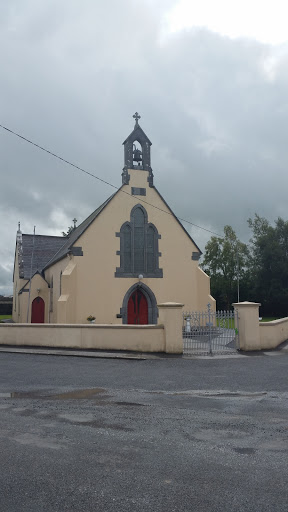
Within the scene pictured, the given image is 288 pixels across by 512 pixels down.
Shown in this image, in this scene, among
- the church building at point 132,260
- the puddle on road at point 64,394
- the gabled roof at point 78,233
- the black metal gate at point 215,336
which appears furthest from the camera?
the gabled roof at point 78,233

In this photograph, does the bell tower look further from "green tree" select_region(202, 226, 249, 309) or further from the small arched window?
"green tree" select_region(202, 226, 249, 309)

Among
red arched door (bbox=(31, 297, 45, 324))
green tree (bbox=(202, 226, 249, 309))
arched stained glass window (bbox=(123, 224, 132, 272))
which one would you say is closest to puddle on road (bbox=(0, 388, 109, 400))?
arched stained glass window (bbox=(123, 224, 132, 272))

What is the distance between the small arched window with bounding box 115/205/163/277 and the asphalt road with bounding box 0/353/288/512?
13.2m

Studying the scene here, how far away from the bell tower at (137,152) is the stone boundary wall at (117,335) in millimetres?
11077

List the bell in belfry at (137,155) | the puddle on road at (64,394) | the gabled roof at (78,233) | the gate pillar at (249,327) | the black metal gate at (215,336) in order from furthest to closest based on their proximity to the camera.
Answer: the bell in belfry at (137,155), the gabled roof at (78,233), the gate pillar at (249,327), the black metal gate at (215,336), the puddle on road at (64,394)

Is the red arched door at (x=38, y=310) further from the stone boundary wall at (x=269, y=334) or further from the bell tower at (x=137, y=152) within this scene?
the stone boundary wall at (x=269, y=334)

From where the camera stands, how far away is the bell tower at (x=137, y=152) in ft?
80.6

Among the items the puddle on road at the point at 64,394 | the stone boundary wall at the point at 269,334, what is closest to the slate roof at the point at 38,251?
the stone boundary wall at the point at 269,334

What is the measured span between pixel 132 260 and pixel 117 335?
8396 mm

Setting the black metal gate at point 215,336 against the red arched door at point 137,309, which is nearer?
the black metal gate at point 215,336

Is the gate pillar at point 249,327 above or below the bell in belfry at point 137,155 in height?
below

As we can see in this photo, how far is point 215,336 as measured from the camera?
17141 mm

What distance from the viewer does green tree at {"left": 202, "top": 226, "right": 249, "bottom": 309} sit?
172 feet

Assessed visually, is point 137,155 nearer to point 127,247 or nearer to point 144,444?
point 127,247
